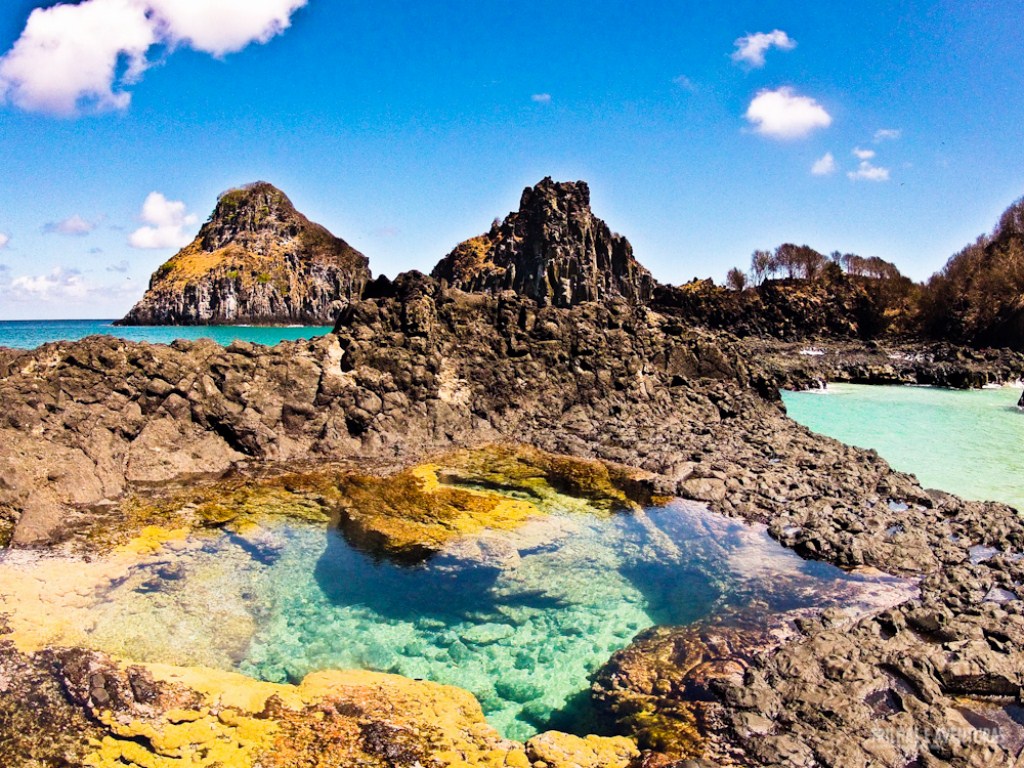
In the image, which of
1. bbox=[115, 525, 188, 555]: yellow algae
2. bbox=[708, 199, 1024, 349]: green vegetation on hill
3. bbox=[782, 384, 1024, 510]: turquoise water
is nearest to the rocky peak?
bbox=[708, 199, 1024, 349]: green vegetation on hill

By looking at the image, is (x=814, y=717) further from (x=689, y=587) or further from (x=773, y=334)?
(x=773, y=334)

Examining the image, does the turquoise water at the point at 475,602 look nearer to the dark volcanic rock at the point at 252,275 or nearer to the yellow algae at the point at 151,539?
the yellow algae at the point at 151,539

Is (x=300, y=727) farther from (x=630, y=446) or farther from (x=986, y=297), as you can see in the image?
(x=986, y=297)

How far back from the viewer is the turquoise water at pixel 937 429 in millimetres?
22547

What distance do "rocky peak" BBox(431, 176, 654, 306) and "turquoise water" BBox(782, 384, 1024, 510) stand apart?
7044 cm

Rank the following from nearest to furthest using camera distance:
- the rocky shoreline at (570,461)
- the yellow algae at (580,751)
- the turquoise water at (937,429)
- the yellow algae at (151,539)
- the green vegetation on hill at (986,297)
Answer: the yellow algae at (580,751), the rocky shoreline at (570,461), the yellow algae at (151,539), the turquoise water at (937,429), the green vegetation on hill at (986,297)

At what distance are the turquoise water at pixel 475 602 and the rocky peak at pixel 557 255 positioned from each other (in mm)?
103583

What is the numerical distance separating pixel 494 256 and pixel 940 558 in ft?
397

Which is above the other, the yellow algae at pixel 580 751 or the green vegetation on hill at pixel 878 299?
the green vegetation on hill at pixel 878 299

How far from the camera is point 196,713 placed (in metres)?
8.20

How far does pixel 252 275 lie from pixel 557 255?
95744 mm

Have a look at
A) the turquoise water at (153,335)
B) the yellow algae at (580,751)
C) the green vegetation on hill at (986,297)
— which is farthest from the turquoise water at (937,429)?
the turquoise water at (153,335)

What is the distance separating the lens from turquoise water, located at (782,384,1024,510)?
888 inches

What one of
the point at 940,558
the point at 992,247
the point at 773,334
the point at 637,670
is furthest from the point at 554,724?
the point at 992,247
